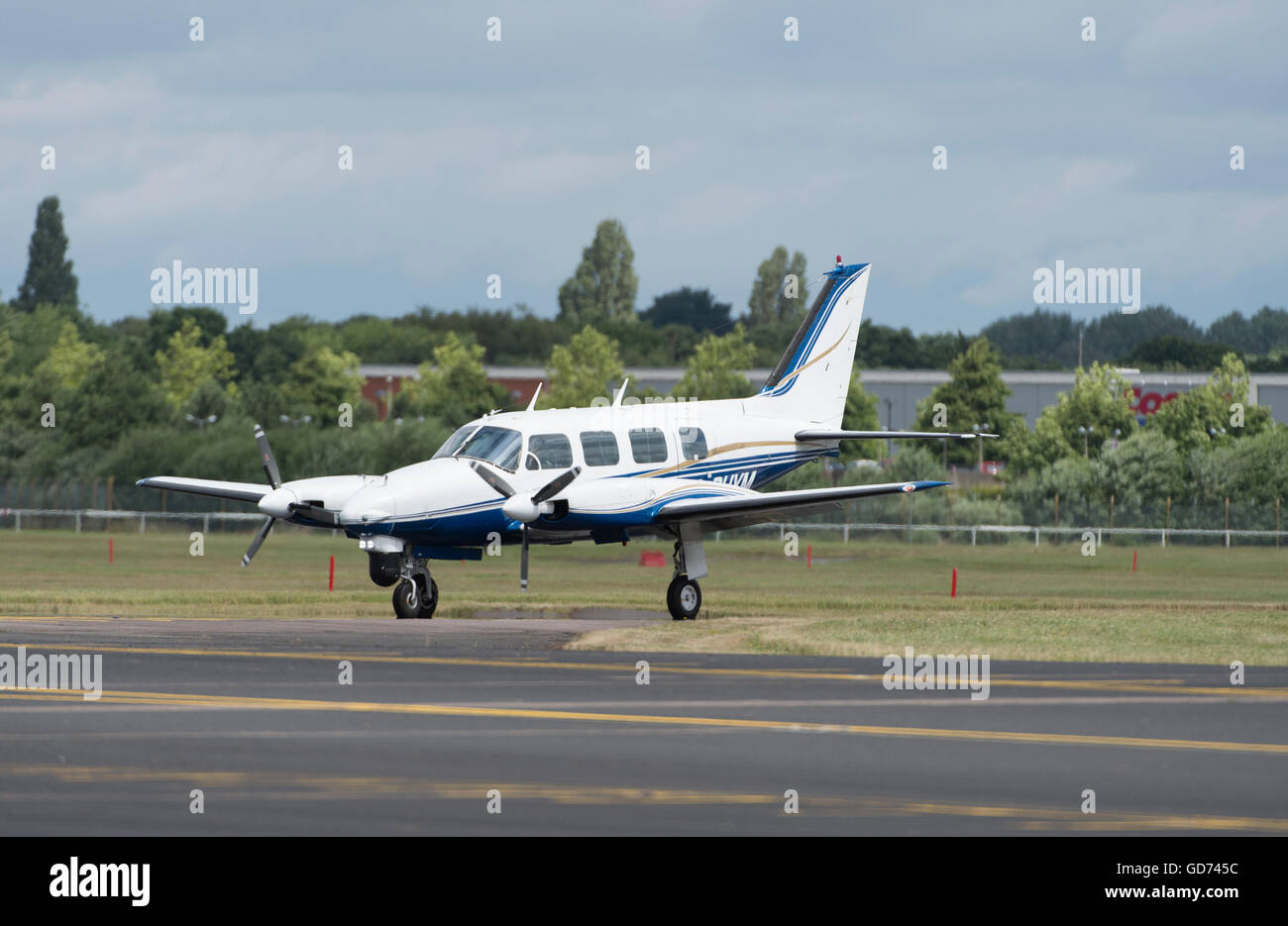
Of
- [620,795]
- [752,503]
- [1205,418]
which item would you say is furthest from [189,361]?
[620,795]

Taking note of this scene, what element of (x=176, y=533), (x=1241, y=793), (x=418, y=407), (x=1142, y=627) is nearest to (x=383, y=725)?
(x=1241, y=793)

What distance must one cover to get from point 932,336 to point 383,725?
154 metres

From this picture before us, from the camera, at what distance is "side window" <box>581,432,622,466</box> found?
28.7m

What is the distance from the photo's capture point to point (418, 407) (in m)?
109

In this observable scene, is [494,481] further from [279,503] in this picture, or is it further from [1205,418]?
[1205,418]

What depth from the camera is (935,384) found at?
122 m

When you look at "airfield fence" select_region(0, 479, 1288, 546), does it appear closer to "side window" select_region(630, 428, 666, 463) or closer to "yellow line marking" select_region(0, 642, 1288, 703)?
"side window" select_region(630, 428, 666, 463)

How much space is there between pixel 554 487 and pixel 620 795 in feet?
51.9

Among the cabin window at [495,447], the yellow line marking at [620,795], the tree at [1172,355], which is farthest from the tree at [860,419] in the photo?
the yellow line marking at [620,795]

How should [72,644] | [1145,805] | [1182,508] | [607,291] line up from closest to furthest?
[1145,805] → [72,644] → [1182,508] → [607,291]

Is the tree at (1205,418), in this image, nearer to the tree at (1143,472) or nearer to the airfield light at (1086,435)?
the airfield light at (1086,435)

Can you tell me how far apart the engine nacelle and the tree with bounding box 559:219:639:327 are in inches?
5835

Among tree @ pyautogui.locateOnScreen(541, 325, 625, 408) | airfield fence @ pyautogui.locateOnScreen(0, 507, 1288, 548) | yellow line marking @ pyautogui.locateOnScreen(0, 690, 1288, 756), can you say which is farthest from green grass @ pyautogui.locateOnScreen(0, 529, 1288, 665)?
tree @ pyautogui.locateOnScreen(541, 325, 625, 408)
